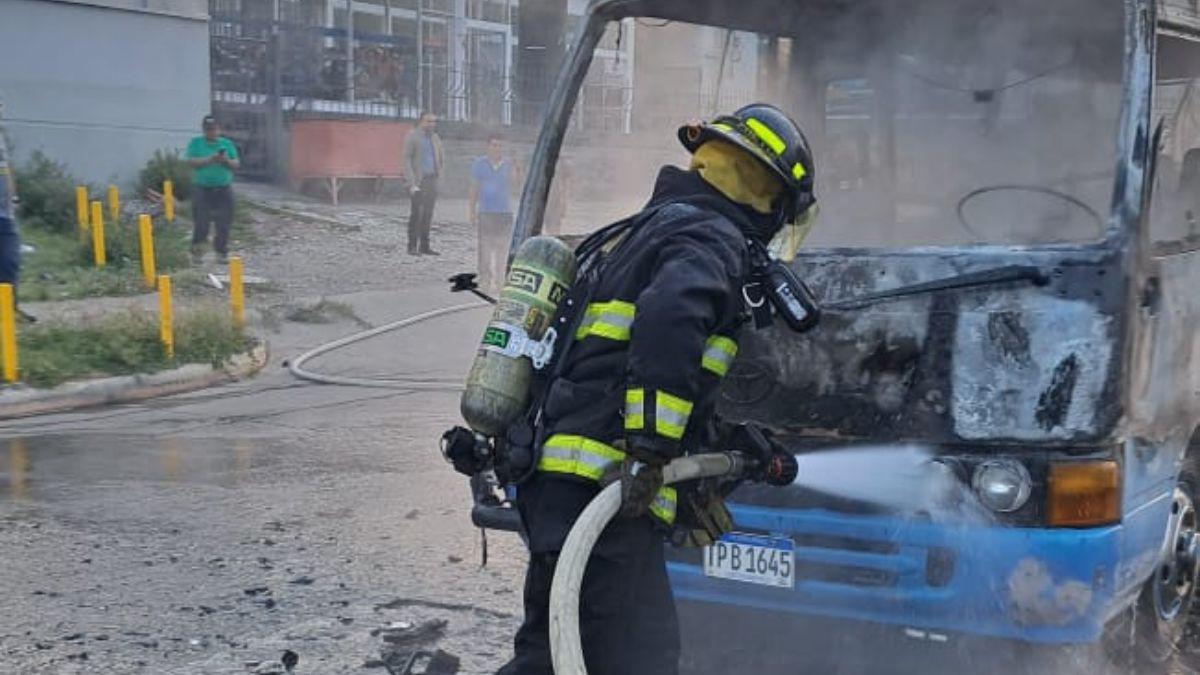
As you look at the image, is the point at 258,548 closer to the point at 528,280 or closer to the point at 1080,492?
the point at 528,280

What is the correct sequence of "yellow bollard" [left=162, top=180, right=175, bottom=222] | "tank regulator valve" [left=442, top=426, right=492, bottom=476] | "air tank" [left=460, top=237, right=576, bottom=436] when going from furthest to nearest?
"yellow bollard" [left=162, top=180, right=175, bottom=222] < "tank regulator valve" [left=442, top=426, right=492, bottom=476] < "air tank" [left=460, top=237, right=576, bottom=436]

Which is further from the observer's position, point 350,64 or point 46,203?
point 350,64

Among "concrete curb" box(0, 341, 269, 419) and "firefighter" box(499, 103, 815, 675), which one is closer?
"firefighter" box(499, 103, 815, 675)

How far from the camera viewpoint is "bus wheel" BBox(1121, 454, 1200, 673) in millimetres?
4234

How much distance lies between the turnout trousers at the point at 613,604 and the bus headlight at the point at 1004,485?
3.07ft

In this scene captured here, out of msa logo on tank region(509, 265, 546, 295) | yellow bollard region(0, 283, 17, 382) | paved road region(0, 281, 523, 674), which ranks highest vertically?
msa logo on tank region(509, 265, 546, 295)

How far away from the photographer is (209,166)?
14562mm

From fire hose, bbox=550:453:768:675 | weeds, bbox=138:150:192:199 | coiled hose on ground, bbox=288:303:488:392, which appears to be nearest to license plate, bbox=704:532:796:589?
fire hose, bbox=550:453:768:675

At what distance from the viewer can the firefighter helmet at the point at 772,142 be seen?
3.28 metres

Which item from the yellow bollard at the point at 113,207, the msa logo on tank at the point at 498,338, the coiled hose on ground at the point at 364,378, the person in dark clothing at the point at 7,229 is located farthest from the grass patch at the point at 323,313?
the msa logo on tank at the point at 498,338

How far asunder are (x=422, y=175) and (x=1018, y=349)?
13.4 meters

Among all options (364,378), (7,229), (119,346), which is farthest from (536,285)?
(7,229)

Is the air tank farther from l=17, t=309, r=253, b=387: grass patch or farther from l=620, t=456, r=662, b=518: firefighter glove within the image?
l=17, t=309, r=253, b=387: grass patch

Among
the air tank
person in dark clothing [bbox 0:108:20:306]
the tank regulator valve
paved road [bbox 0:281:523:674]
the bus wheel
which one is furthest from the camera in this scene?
person in dark clothing [bbox 0:108:20:306]
